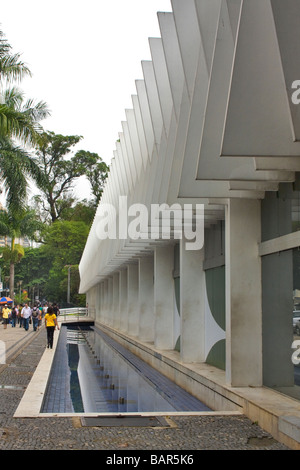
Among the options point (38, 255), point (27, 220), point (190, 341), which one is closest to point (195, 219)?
point (190, 341)

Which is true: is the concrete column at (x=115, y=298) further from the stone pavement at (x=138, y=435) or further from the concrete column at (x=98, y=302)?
the stone pavement at (x=138, y=435)

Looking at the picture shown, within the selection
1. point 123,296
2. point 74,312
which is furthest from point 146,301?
point 74,312

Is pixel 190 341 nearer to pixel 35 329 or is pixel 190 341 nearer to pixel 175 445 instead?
pixel 175 445

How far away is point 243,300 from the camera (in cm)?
1055

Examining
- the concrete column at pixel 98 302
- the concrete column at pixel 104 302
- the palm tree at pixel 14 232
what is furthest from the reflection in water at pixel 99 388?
the concrete column at pixel 98 302

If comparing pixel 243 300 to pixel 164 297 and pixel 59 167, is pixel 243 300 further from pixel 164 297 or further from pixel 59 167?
pixel 59 167

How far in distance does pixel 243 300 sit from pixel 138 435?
146 inches

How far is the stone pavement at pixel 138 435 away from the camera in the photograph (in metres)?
6.98

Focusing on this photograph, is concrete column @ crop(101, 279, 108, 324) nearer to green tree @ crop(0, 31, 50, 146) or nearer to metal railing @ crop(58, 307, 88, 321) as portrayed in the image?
metal railing @ crop(58, 307, 88, 321)

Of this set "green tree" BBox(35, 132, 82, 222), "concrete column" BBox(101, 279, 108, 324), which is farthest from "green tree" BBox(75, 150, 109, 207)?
"concrete column" BBox(101, 279, 108, 324)

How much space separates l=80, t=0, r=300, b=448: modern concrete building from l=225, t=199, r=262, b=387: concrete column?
0.7 inches

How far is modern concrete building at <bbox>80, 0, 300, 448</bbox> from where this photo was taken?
737 cm

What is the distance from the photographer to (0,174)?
66.4ft

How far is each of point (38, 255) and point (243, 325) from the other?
74.5 metres
